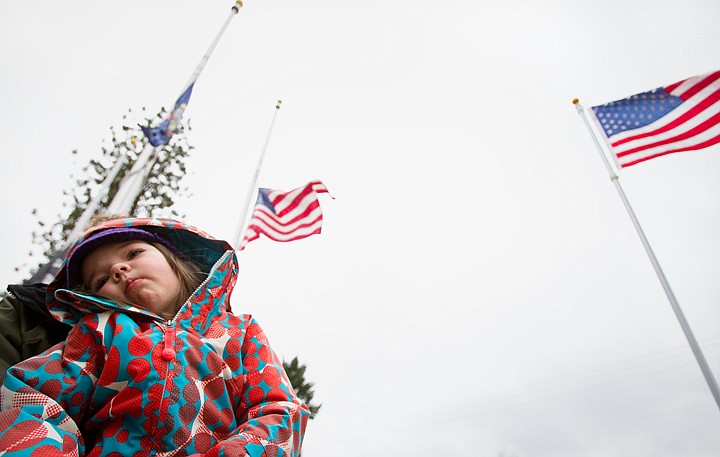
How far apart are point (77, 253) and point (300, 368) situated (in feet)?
53.3

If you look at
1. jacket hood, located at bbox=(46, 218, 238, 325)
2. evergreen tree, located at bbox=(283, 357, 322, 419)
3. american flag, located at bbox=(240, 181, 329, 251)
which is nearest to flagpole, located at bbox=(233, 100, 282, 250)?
A: american flag, located at bbox=(240, 181, 329, 251)

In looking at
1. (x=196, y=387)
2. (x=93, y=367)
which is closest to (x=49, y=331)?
(x=93, y=367)

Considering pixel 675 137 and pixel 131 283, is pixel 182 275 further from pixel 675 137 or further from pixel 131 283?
pixel 675 137

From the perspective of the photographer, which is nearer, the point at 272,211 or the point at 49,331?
the point at 49,331

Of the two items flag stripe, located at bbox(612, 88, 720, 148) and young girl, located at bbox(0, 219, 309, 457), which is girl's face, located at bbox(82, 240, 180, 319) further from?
flag stripe, located at bbox(612, 88, 720, 148)

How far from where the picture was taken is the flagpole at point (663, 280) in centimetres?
495

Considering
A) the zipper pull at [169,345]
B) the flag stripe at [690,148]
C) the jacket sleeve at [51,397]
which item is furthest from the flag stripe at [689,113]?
the jacket sleeve at [51,397]

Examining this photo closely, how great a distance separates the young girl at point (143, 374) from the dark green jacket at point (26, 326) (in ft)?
0.30

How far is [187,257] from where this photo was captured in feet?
8.35

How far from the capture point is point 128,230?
7.30 feet

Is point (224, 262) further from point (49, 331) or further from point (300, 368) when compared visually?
point (300, 368)

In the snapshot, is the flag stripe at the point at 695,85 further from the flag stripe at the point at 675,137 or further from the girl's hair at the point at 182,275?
the girl's hair at the point at 182,275

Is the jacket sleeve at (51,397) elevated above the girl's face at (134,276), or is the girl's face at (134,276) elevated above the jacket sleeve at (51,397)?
the girl's face at (134,276)

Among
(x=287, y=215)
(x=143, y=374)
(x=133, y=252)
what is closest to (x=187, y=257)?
(x=133, y=252)
